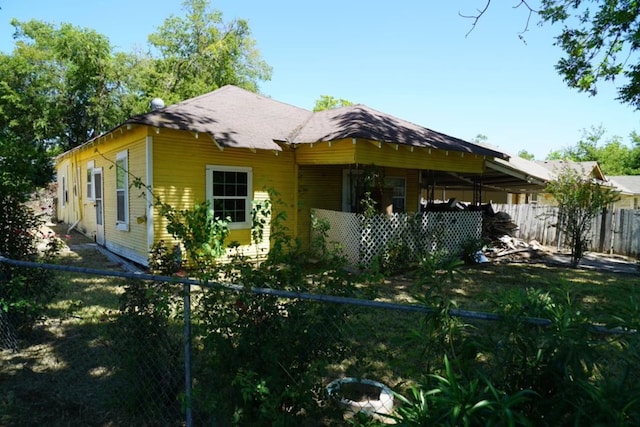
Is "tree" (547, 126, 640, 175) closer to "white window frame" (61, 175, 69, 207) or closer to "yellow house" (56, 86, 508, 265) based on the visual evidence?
"yellow house" (56, 86, 508, 265)

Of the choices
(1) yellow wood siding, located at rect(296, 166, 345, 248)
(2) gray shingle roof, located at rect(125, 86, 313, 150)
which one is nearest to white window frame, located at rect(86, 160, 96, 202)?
(2) gray shingle roof, located at rect(125, 86, 313, 150)

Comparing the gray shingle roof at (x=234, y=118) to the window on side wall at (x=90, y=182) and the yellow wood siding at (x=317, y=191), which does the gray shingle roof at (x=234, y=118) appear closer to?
the yellow wood siding at (x=317, y=191)

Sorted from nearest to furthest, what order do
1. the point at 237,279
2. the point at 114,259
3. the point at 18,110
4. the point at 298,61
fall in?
the point at 237,279 < the point at 114,259 < the point at 18,110 < the point at 298,61

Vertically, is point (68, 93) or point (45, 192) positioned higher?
point (68, 93)

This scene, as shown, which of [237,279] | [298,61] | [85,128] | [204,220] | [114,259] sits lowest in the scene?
[114,259]

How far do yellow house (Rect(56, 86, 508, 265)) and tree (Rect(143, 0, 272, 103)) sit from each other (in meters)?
20.8

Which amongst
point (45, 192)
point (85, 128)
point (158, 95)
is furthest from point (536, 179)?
point (45, 192)

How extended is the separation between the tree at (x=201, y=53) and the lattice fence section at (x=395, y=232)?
24424mm

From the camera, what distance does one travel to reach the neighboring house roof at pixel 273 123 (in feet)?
29.4

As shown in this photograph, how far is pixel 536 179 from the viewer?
13125mm

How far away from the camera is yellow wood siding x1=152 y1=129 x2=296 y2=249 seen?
8.96 metres

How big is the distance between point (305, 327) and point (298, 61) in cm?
2808

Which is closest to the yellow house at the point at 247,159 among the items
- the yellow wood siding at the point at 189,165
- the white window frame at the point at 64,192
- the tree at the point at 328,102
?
the yellow wood siding at the point at 189,165

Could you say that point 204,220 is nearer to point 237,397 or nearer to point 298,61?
point 237,397
